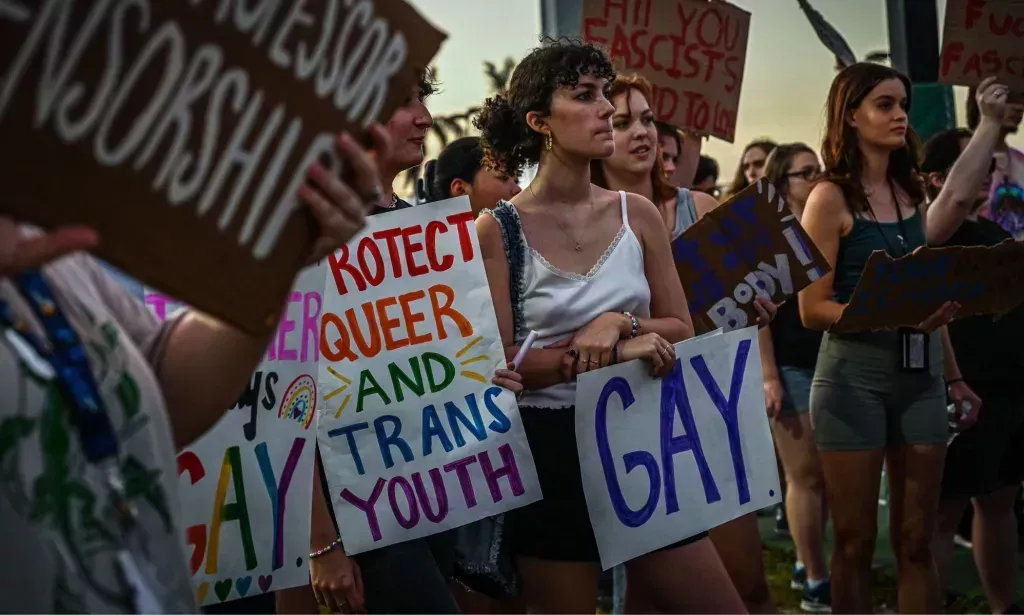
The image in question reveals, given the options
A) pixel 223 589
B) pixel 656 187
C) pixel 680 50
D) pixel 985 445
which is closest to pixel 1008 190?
pixel 985 445

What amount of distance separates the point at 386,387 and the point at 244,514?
1.74 feet

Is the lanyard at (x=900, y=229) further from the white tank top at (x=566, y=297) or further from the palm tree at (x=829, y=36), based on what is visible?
the palm tree at (x=829, y=36)

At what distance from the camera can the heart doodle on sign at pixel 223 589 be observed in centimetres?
249

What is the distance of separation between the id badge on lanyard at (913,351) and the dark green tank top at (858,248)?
0.23 metres

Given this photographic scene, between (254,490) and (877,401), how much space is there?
2208 mm

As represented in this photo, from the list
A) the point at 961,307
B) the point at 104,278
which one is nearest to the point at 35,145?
the point at 104,278

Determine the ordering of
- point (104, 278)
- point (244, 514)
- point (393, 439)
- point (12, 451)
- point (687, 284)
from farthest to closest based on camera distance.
Answer: point (687, 284) < point (393, 439) < point (244, 514) < point (104, 278) < point (12, 451)

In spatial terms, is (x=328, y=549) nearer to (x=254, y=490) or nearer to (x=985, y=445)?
(x=254, y=490)

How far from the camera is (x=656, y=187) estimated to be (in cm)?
419

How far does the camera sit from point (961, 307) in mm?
4031

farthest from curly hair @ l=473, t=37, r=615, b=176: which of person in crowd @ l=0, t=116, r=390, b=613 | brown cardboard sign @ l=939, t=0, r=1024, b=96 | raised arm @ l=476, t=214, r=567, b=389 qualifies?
brown cardboard sign @ l=939, t=0, r=1024, b=96

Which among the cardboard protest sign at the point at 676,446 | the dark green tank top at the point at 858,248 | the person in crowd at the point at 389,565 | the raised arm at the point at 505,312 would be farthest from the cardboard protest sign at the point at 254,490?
the dark green tank top at the point at 858,248

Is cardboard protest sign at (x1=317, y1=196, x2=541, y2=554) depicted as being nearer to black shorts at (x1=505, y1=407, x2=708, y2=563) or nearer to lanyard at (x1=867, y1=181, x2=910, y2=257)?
black shorts at (x1=505, y1=407, x2=708, y2=563)

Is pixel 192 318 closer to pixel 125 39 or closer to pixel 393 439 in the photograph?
pixel 125 39
